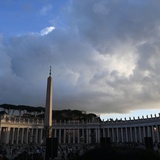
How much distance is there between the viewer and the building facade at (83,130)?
8476 centimetres

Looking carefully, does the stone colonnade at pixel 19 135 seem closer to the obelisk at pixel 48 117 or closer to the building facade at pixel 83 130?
the building facade at pixel 83 130

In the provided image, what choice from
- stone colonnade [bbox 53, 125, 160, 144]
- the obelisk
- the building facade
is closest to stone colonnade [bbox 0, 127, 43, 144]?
the building facade

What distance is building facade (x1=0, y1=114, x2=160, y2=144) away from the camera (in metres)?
84.8

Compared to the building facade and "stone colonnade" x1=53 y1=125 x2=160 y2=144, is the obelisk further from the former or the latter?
"stone colonnade" x1=53 y1=125 x2=160 y2=144

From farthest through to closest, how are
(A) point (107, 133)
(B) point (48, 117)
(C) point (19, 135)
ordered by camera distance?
1. (A) point (107, 133)
2. (C) point (19, 135)
3. (B) point (48, 117)

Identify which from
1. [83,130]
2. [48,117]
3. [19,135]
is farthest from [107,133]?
[48,117]

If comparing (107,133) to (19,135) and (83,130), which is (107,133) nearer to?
(83,130)

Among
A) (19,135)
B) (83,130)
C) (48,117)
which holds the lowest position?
(19,135)

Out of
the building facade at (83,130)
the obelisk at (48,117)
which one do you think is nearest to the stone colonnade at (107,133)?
the building facade at (83,130)

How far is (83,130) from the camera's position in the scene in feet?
338

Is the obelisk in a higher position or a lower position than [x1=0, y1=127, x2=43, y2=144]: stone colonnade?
higher

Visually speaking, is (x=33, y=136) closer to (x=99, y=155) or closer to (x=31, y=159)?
(x=31, y=159)

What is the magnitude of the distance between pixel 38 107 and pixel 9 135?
108ft

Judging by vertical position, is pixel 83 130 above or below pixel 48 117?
below
